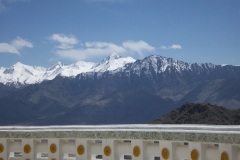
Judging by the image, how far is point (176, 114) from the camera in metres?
74.1

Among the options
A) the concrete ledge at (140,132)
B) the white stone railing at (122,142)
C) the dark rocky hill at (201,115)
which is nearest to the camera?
the concrete ledge at (140,132)

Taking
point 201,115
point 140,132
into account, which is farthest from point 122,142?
point 201,115

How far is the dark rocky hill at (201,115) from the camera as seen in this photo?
64050 millimetres

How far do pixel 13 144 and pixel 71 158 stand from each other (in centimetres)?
168

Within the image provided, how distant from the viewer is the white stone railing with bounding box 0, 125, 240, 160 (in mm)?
6703

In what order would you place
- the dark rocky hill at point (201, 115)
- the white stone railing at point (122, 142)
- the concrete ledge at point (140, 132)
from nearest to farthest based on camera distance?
the concrete ledge at point (140, 132)
the white stone railing at point (122, 142)
the dark rocky hill at point (201, 115)

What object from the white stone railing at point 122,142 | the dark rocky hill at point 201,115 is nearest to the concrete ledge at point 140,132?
the white stone railing at point 122,142

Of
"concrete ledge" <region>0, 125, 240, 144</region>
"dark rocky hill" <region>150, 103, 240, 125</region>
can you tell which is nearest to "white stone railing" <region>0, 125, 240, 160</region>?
"concrete ledge" <region>0, 125, 240, 144</region>

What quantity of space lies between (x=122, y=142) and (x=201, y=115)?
63.5 metres

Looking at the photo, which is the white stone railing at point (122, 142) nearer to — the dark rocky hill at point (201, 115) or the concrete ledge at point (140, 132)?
the concrete ledge at point (140, 132)

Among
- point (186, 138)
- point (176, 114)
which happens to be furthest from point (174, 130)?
point (176, 114)

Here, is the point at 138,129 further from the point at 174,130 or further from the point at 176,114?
the point at 176,114

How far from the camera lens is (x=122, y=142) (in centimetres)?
812

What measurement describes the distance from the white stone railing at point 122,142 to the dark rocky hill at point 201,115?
2148 inches
